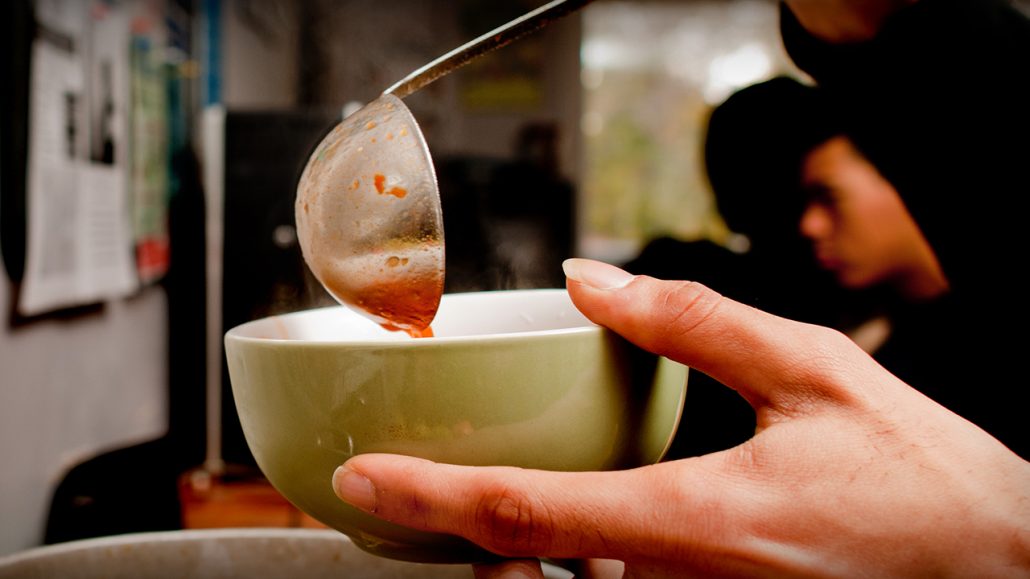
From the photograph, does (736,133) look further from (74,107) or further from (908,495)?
(74,107)

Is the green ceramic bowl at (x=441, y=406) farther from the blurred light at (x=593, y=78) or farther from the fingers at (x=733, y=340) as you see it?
the blurred light at (x=593, y=78)

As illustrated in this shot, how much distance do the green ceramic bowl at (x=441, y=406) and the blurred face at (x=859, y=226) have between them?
0.99 feet

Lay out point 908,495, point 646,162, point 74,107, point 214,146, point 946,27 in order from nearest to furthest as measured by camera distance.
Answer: point 908,495, point 946,27, point 74,107, point 214,146, point 646,162

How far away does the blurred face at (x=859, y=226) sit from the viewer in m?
0.51

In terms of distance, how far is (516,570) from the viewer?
277mm

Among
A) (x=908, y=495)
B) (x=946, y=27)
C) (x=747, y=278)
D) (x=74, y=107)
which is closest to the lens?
(x=908, y=495)

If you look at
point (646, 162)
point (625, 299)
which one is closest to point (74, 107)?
point (625, 299)

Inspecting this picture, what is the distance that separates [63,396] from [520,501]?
0.87 meters

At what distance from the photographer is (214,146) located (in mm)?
1275

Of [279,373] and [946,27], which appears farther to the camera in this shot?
[946,27]

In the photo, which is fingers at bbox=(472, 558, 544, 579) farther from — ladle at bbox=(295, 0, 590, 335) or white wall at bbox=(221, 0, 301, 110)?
white wall at bbox=(221, 0, 301, 110)

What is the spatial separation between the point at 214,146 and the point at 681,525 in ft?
4.03

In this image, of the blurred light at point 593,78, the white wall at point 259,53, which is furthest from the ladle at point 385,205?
the blurred light at point 593,78

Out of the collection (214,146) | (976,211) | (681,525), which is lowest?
(681,525)
